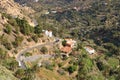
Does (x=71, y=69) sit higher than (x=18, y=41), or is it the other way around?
(x=18, y=41)

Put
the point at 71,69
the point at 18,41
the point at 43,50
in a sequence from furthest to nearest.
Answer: the point at 43,50 → the point at 18,41 → the point at 71,69

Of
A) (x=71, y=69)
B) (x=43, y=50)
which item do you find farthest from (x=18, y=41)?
(x=71, y=69)

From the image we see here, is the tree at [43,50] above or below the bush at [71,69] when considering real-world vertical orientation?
above

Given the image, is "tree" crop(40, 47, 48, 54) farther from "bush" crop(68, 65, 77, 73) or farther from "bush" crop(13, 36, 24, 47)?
"bush" crop(68, 65, 77, 73)

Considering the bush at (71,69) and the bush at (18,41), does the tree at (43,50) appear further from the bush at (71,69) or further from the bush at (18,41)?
the bush at (71,69)

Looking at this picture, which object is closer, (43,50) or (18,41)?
(18,41)

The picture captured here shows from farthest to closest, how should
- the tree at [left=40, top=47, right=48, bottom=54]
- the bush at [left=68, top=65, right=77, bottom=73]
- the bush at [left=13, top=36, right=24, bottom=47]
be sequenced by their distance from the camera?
1. the tree at [left=40, top=47, right=48, bottom=54]
2. the bush at [left=13, top=36, right=24, bottom=47]
3. the bush at [left=68, top=65, right=77, bottom=73]

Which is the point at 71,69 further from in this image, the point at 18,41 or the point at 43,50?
the point at 18,41

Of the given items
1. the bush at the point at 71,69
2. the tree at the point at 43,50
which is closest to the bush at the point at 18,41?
the tree at the point at 43,50

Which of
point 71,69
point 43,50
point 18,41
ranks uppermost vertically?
Answer: point 18,41

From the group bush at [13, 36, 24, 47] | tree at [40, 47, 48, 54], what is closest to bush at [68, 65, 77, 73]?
tree at [40, 47, 48, 54]

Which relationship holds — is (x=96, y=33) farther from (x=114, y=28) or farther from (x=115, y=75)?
(x=115, y=75)

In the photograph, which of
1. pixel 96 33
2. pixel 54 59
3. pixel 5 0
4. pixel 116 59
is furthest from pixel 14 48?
pixel 96 33
